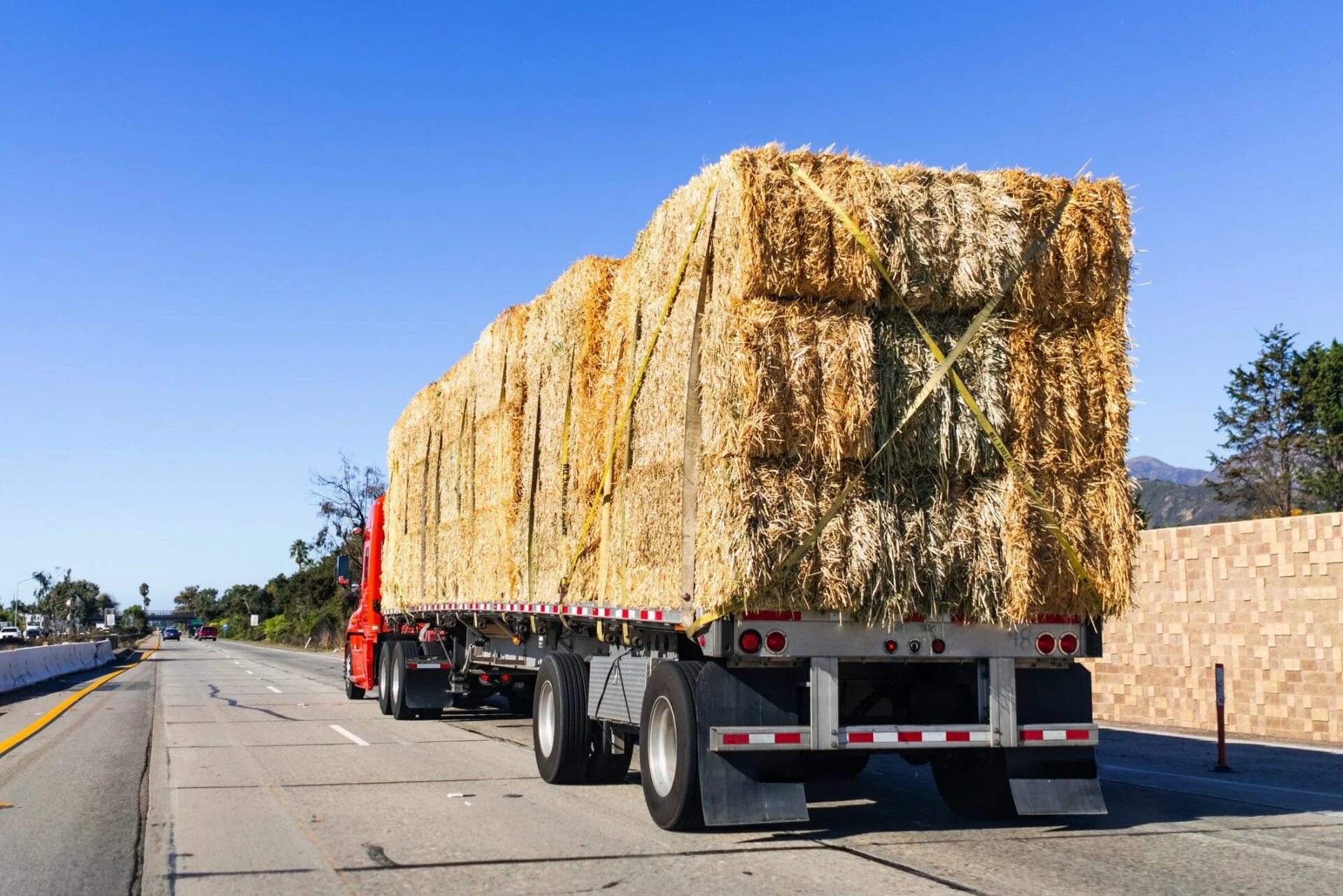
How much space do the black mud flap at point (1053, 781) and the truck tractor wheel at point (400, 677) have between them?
11.5 metres

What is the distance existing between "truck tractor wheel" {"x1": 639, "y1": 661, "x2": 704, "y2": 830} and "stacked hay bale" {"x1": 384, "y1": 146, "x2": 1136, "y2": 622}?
592 millimetres

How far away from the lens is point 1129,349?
354 inches

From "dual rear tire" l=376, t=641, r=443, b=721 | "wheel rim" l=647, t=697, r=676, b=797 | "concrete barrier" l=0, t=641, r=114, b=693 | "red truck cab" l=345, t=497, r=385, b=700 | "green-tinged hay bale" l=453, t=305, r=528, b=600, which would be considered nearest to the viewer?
"wheel rim" l=647, t=697, r=676, b=797

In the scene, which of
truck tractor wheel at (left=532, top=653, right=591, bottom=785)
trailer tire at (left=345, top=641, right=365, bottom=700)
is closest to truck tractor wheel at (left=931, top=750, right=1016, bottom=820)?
truck tractor wheel at (left=532, top=653, right=591, bottom=785)

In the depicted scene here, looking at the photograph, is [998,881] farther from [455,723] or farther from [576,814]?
[455,723]

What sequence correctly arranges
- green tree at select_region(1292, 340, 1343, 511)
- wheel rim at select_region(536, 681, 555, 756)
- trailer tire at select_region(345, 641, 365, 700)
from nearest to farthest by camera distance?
wheel rim at select_region(536, 681, 555, 756) → trailer tire at select_region(345, 641, 365, 700) → green tree at select_region(1292, 340, 1343, 511)

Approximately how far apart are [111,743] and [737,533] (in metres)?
10.9

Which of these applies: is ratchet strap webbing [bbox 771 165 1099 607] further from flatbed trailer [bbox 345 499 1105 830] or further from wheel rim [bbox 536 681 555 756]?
wheel rim [bbox 536 681 555 756]

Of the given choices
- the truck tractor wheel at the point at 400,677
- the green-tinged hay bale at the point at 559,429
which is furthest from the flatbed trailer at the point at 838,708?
the truck tractor wheel at the point at 400,677

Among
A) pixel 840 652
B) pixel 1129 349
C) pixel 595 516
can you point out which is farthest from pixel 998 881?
pixel 595 516

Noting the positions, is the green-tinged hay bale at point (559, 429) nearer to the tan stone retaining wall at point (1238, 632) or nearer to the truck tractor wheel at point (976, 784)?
the truck tractor wheel at point (976, 784)

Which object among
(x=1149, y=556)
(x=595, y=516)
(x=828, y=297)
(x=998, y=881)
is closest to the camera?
(x=998, y=881)

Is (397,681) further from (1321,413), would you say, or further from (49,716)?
(1321,413)

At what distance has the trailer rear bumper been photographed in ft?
26.3
